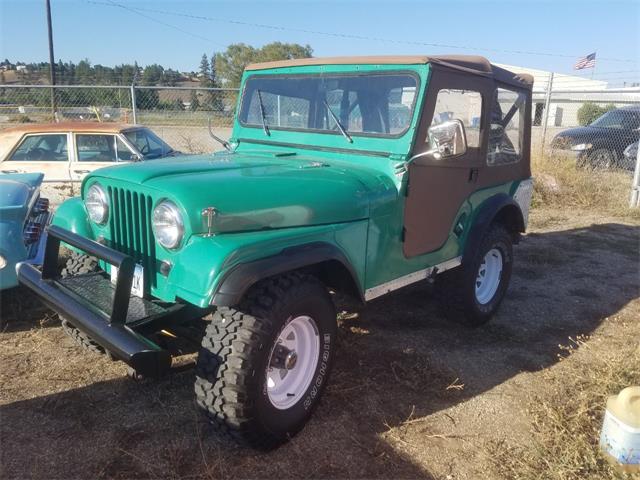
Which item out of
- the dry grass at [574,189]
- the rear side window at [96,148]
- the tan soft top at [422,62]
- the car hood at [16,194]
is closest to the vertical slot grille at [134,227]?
the car hood at [16,194]

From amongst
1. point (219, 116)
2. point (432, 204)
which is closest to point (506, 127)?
point (432, 204)

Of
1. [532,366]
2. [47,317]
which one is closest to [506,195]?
[532,366]

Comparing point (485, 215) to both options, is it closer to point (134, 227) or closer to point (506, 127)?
point (506, 127)

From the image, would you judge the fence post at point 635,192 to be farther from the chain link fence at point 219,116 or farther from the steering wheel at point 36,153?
the steering wheel at point 36,153

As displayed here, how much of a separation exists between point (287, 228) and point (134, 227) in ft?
2.65

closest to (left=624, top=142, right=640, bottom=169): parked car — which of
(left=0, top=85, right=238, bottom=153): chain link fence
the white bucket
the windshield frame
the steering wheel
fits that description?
(left=0, top=85, right=238, bottom=153): chain link fence

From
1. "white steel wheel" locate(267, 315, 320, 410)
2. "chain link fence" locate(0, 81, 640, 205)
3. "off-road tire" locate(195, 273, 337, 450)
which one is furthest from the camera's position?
"chain link fence" locate(0, 81, 640, 205)

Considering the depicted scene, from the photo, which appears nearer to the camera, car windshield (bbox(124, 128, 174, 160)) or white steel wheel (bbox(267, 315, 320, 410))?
white steel wheel (bbox(267, 315, 320, 410))

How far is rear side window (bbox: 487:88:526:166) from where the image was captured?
159 inches

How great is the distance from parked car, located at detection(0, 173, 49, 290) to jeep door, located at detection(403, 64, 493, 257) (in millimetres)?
2747

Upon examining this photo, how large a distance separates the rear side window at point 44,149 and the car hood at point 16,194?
11.8 feet

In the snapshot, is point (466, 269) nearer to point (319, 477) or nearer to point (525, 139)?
point (525, 139)

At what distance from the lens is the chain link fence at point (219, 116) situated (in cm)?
1038

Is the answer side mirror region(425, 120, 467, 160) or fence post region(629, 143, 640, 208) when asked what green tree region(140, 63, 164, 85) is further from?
side mirror region(425, 120, 467, 160)
